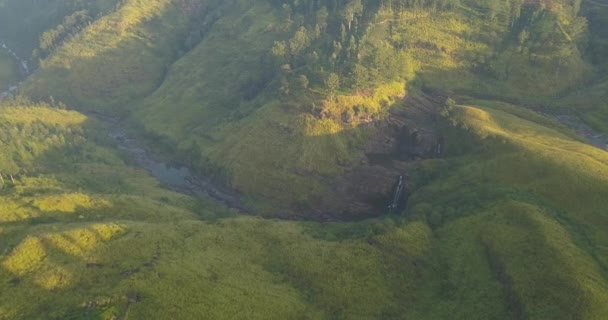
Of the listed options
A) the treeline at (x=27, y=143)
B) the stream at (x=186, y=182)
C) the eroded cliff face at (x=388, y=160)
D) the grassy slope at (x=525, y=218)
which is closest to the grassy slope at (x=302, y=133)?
the eroded cliff face at (x=388, y=160)

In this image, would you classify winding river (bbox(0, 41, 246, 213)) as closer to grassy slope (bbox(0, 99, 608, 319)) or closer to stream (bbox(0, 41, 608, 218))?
stream (bbox(0, 41, 608, 218))

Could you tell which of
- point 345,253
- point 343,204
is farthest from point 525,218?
point 343,204

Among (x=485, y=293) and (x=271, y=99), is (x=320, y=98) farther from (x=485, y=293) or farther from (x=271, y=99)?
(x=485, y=293)

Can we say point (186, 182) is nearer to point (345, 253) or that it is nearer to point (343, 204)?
point (343, 204)

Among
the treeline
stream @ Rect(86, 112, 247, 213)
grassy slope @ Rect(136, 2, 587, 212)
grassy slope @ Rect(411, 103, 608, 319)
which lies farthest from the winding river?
grassy slope @ Rect(411, 103, 608, 319)

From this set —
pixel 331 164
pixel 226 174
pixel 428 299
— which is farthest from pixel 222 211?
pixel 428 299

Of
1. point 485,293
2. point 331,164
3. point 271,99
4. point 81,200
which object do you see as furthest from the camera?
point 271,99

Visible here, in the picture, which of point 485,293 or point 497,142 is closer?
point 485,293
